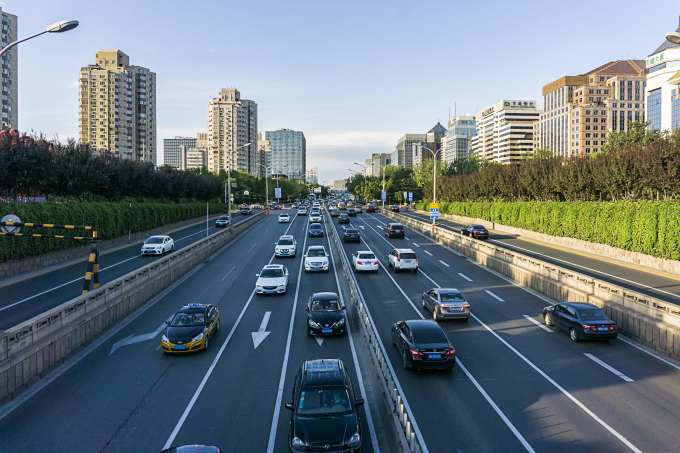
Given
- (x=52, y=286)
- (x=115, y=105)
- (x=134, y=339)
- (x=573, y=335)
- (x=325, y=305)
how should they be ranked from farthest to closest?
(x=115, y=105), (x=52, y=286), (x=325, y=305), (x=134, y=339), (x=573, y=335)

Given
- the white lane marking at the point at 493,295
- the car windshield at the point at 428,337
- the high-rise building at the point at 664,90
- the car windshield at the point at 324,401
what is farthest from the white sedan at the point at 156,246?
the high-rise building at the point at 664,90

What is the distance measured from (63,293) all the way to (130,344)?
8962 millimetres

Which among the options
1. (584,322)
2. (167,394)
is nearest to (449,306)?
(584,322)

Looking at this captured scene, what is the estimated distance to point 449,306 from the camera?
19422 mm

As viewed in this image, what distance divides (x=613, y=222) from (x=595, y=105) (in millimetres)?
146640

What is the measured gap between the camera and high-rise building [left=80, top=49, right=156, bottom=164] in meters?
132

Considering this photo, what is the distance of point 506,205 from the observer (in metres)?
57.4

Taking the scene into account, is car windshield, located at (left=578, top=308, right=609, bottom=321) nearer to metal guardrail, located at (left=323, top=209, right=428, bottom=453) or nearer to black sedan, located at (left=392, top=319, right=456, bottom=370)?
black sedan, located at (left=392, top=319, right=456, bottom=370)

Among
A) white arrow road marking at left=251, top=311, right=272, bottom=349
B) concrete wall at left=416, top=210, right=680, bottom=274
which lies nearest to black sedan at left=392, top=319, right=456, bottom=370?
white arrow road marking at left=251, top=311, right=272, bottom=349

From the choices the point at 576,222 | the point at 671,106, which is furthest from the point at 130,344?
the point at 671,106

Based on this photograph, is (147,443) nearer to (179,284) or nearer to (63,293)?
(63,293)

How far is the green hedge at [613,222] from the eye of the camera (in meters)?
29.2

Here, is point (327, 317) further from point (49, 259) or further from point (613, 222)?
point (613, 222)

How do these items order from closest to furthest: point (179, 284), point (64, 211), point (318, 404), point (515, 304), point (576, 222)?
point (318, 404) → point (515, 304) → point (179, 284) → point (64, 211) → point (576, 222)
